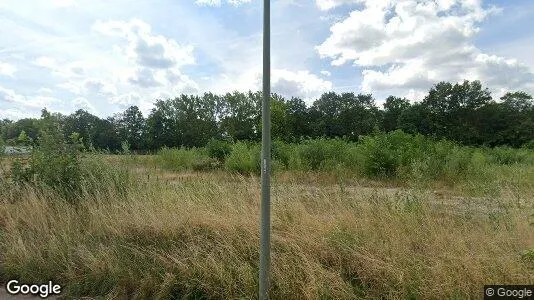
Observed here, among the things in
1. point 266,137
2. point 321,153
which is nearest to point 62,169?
point 266,137

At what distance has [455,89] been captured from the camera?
6975cm

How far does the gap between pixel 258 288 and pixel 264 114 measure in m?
1.79

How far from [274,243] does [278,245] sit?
0.07 m

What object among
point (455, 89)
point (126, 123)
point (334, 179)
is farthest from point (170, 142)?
point (334, 179)

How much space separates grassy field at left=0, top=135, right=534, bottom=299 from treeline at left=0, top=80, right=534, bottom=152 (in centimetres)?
4545

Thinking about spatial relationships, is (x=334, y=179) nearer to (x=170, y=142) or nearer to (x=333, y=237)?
(x=333, y=237)

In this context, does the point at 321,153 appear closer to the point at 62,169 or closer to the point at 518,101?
the point at 62,169

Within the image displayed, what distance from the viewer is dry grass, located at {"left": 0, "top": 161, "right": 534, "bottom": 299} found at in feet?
10.9

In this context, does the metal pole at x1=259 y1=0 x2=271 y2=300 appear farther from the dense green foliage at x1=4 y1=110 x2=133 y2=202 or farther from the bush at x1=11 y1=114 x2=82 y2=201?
the bush at x1=11 y1=114 x2=82 y2=201

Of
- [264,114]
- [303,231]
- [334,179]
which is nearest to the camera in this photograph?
[264,114]

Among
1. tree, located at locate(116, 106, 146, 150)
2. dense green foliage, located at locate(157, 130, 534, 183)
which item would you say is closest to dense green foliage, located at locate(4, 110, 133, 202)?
dense green foliage, located at locate(157, 130, 534, 183)

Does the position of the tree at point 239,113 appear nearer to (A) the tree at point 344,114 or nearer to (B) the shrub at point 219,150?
(A) the tree at point 344,114

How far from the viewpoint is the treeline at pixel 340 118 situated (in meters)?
A: 63.9

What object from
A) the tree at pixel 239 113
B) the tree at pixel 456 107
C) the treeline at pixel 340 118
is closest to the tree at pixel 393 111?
the treeline at pixel 340 118
